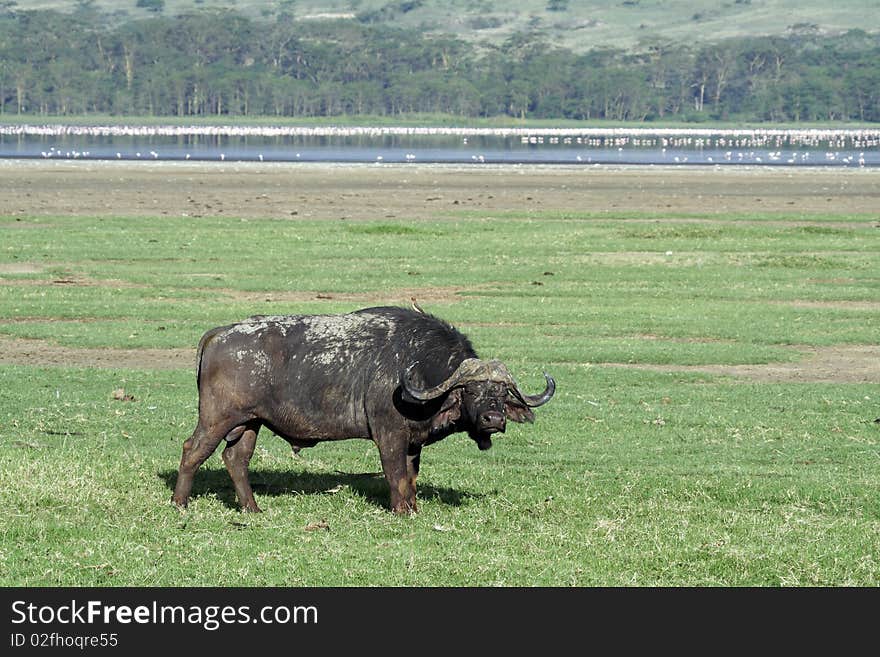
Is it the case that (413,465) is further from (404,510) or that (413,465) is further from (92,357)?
(92,357)

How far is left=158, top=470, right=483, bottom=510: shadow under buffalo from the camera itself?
12422 mm

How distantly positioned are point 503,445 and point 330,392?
4.04m

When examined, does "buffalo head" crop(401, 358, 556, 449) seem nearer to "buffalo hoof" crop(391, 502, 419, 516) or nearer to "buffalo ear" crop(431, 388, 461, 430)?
"buffalo ear" crop(431, 388, 461, 430)

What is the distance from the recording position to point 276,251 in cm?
3328

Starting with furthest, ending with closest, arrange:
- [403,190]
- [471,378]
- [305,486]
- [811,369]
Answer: [403,190]
[811,369]
[305,486]
[471,378]

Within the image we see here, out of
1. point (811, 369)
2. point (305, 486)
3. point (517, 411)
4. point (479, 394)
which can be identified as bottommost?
point (811, 369)

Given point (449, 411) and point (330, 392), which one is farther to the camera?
point (330, 392)

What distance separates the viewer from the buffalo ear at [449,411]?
11.3m

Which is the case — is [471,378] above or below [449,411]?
above

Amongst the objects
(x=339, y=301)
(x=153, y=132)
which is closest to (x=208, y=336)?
(x=339, y=301)

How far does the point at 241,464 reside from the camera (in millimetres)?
11773

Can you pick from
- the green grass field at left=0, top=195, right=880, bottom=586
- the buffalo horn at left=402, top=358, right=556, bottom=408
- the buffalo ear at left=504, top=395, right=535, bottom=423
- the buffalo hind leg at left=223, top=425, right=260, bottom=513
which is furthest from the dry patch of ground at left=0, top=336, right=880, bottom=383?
the buffalo horn at left=402, top=358, right=556, bottom=408

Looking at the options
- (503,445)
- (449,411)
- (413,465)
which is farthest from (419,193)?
(449,411)

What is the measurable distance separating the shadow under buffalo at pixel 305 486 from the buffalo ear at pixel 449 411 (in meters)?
1.05
